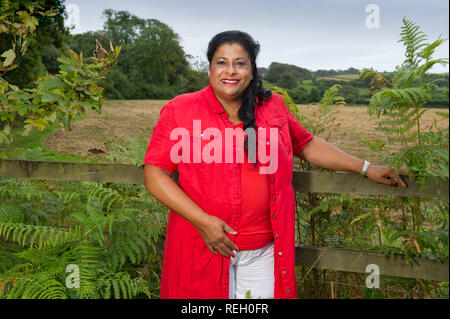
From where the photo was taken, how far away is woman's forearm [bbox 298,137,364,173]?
7.45 ft

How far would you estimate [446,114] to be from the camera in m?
1.38

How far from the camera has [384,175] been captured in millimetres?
2209

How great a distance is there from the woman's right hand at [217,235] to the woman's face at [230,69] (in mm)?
673

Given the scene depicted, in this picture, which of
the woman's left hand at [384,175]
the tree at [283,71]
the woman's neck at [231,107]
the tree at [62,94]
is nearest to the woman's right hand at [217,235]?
the woman's neck at [231,107]

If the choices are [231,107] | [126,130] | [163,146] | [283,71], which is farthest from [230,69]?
[126,130]

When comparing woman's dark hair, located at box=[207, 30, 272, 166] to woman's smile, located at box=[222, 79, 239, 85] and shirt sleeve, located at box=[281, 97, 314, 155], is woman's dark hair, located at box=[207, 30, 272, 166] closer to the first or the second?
woman's smile, located at box=[222, 79, 239, 85]

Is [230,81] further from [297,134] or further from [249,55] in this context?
[297,134]

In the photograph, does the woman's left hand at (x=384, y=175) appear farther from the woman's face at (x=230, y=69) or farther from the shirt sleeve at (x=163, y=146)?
the shirt sleeve at (x=163, y=146)

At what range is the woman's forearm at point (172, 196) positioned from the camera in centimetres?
186

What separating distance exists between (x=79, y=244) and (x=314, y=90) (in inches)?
85.3

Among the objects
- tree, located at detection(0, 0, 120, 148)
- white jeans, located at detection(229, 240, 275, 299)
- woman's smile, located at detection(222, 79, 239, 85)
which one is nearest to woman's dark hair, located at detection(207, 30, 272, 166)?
woman's smile, located at detection(222, 79, 239, 85)
